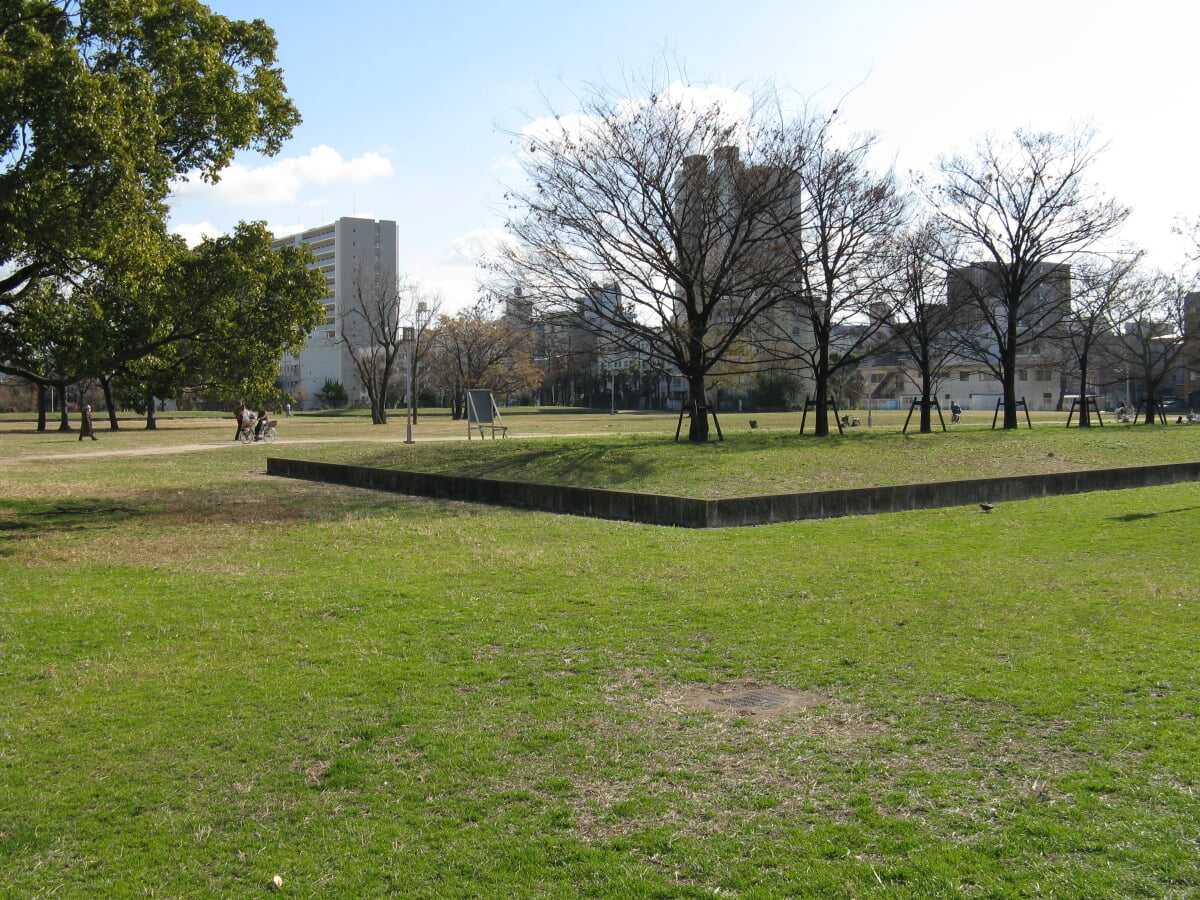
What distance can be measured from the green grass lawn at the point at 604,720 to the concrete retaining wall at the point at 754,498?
221 centimetres

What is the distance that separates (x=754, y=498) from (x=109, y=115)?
972 centimetres

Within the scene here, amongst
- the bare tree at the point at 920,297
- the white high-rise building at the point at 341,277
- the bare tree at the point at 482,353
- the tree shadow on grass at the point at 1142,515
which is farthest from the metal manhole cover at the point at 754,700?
the white high-rise building at the point at 341,277

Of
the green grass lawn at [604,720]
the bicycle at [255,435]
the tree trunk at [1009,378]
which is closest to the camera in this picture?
the green grass lawn at [604,720]

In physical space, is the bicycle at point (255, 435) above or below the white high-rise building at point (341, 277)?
below

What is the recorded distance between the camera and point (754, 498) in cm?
1378

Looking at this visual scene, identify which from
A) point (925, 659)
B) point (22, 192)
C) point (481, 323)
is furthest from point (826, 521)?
point (481, 323)

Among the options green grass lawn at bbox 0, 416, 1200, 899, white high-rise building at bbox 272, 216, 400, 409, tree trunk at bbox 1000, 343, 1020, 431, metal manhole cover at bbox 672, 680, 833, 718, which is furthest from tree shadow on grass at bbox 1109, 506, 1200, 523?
white high-rise building at bbox 272, 216, 400, 409

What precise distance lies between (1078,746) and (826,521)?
931 cm

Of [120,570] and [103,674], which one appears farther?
[120,570]

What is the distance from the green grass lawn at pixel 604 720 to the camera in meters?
3.50

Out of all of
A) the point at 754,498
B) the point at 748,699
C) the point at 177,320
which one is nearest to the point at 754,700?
the point at 748,699

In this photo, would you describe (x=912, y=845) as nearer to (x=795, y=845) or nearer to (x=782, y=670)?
(x=795, y=845)

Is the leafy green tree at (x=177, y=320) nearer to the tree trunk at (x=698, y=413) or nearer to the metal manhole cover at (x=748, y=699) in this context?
the tree trunk at (x=698, y=413)

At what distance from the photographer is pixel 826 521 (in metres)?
13.8
